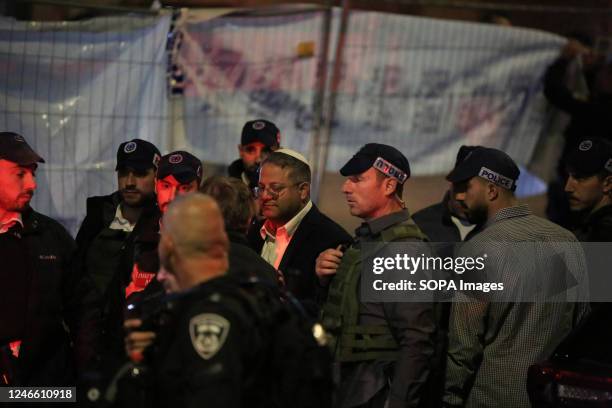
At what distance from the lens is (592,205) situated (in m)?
7.43

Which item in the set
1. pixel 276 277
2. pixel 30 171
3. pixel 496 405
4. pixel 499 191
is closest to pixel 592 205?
pixel 499 191

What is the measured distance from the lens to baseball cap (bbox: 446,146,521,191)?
6289 millimetres

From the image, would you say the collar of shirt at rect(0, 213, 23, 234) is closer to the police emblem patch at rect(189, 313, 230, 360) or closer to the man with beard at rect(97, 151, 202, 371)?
the man with beard at rect(97, 151, 202, 371)

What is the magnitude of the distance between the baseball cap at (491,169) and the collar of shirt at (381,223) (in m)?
0.64

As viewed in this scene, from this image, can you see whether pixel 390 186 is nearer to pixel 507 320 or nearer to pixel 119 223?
pixel 507 320

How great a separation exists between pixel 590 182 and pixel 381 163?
203cm

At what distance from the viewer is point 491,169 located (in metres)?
6.29

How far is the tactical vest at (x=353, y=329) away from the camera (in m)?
5.65

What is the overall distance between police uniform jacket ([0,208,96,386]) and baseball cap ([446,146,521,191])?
2.23 m

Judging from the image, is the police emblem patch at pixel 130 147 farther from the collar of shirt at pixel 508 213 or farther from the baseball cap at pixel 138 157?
the collar of shirt at pixel 508 213

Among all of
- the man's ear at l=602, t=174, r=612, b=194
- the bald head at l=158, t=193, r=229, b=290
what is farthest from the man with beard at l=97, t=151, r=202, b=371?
the man's ear at l=602, t=174, r=612, b=194

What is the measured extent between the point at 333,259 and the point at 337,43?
15.8ft

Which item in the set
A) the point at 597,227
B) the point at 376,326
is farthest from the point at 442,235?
the point at 376,326

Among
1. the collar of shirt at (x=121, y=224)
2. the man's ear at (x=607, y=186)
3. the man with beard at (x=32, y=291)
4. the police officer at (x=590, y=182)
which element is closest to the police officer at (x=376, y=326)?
the man with beard at (x=32, y=291)
